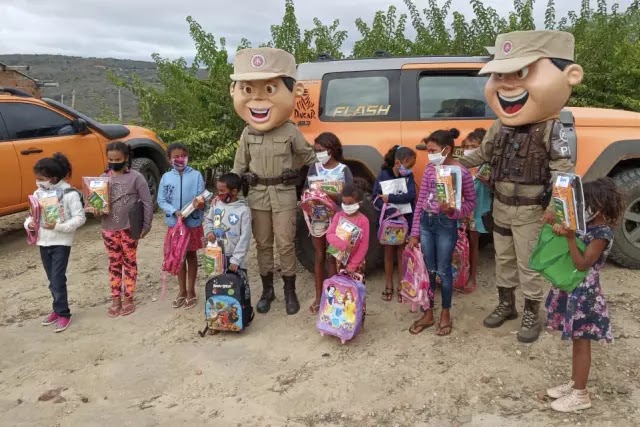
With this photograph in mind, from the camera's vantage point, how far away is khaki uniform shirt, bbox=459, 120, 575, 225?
137 inches

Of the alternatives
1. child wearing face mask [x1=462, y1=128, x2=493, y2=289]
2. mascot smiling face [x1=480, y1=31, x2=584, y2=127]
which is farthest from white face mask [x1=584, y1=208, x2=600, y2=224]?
child wearing face mask [x1=462, y1=128, x2=493, y2=289]

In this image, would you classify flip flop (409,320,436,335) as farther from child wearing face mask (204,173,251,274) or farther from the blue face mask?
child wearing face mask (204,173,251,274)

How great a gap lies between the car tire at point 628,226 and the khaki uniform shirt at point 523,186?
1.54 meters

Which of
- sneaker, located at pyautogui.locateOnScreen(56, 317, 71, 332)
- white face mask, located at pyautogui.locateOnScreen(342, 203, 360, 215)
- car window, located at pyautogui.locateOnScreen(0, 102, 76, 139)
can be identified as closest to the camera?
white face mask, located at pyautogui.locateOnScreen(342, 203, 360, 215)

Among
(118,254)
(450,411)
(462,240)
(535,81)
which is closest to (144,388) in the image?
(118,254)

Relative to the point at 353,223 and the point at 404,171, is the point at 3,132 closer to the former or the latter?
the point at 353,223

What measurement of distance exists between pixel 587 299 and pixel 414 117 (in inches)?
89.9

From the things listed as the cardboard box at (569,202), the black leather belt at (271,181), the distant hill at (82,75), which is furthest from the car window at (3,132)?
the distant hill at (82,75)

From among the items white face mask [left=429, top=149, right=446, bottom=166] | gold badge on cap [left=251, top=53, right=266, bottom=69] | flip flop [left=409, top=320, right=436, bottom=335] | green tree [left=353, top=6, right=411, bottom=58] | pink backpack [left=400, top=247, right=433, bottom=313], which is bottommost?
flip flop [left=409, top=320, right=436, bottom=335]

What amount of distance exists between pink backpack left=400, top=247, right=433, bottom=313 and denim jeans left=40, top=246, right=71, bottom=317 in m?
2.68

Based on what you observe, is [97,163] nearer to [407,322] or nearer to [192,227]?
[192,227]

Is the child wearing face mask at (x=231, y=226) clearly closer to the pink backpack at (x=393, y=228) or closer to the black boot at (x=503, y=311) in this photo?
the pink backpack at (x=393, y=228)

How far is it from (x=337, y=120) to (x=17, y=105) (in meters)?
4.07

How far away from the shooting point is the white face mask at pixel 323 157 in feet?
13.6
